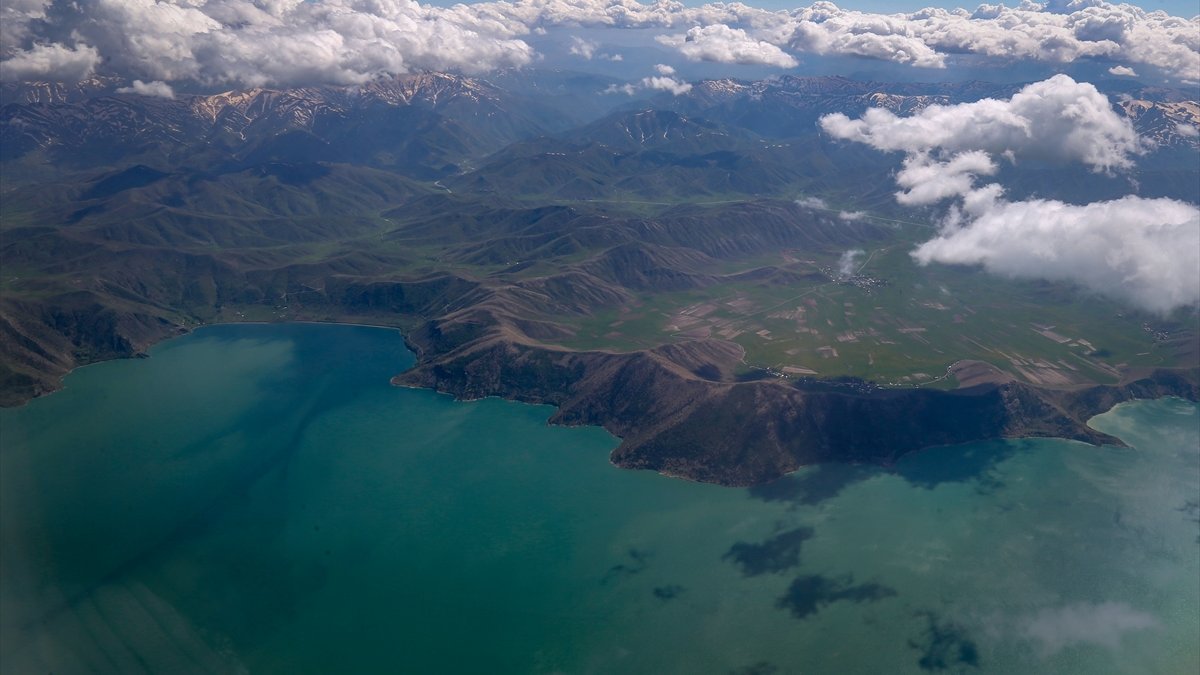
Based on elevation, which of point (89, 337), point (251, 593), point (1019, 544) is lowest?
point (89, 337)

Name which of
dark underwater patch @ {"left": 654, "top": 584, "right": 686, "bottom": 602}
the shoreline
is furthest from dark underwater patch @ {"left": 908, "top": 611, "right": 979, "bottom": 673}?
the shoreline

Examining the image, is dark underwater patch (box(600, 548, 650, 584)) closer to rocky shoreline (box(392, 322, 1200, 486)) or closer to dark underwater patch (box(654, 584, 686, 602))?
dark underwater patch (box(654, 584, 686, 602))

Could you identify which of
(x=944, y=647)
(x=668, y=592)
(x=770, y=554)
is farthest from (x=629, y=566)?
(x=944, y=647)

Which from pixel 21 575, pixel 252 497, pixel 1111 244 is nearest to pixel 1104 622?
pixel 252 497

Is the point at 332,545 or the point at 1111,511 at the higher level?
the point at 1111,511

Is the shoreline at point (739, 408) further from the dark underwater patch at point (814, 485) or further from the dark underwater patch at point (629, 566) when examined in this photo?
the dark underwater patch at point (629, 566)

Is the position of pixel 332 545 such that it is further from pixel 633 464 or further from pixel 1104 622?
pixel 1104 622

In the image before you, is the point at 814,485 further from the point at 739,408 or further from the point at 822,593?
the point at 822,593

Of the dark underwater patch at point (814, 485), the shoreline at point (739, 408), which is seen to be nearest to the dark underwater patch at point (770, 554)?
the dark underwater patch at point (814, 485)
